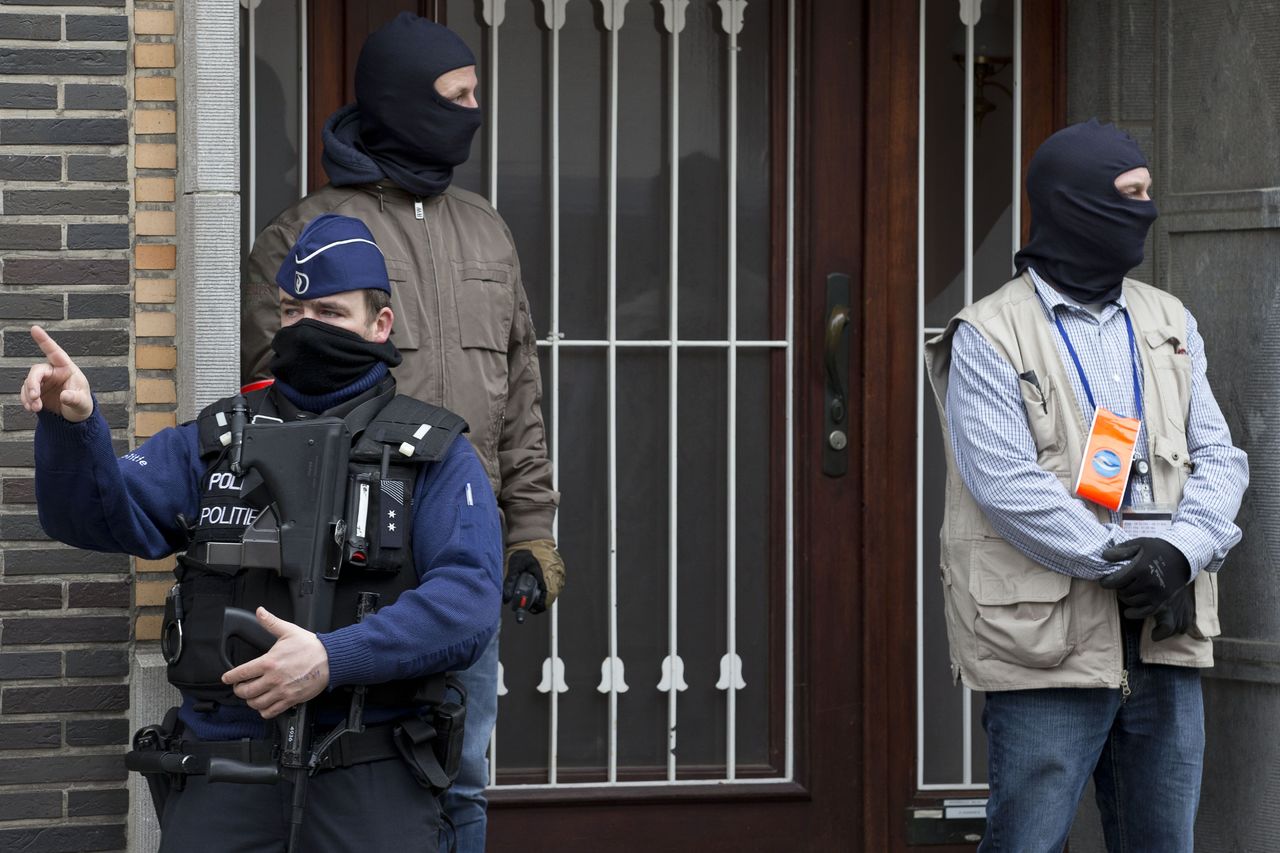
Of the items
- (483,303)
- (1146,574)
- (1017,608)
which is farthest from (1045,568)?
(483,303)

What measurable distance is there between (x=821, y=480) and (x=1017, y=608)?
45.4 inches

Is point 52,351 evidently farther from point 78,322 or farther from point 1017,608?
point 1017,608

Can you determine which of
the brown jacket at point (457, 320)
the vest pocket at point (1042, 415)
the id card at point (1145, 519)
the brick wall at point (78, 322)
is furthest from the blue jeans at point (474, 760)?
the id card at point (1145, 519)

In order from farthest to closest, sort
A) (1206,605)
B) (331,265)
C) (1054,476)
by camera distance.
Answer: (1206,605) < (1054,476) < (331,265)

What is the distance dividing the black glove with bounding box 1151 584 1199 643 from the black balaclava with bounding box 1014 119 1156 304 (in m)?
0.67

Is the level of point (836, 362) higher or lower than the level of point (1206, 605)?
higher

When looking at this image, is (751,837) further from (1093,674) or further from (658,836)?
(1093,674)

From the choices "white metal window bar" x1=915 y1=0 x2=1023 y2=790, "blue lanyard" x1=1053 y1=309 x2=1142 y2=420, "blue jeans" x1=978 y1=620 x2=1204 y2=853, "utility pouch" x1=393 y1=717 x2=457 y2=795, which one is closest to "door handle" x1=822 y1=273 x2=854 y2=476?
"white metal window bar" x1=915 y1=0 x2=1023 y2=790

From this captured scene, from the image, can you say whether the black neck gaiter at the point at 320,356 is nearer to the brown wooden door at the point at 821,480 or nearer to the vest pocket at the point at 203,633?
the vest pocket at the point at 203,633

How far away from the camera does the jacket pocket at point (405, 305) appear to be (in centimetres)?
357

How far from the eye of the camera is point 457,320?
11.9 feet

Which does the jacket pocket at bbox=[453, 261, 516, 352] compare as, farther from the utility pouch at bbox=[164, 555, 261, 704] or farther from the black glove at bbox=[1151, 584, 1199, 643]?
the black glove at bbox=[1151, 584, 1199, 643]

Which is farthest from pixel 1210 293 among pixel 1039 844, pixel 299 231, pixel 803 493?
pixel 299 231

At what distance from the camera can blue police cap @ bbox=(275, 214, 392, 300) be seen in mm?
3023
